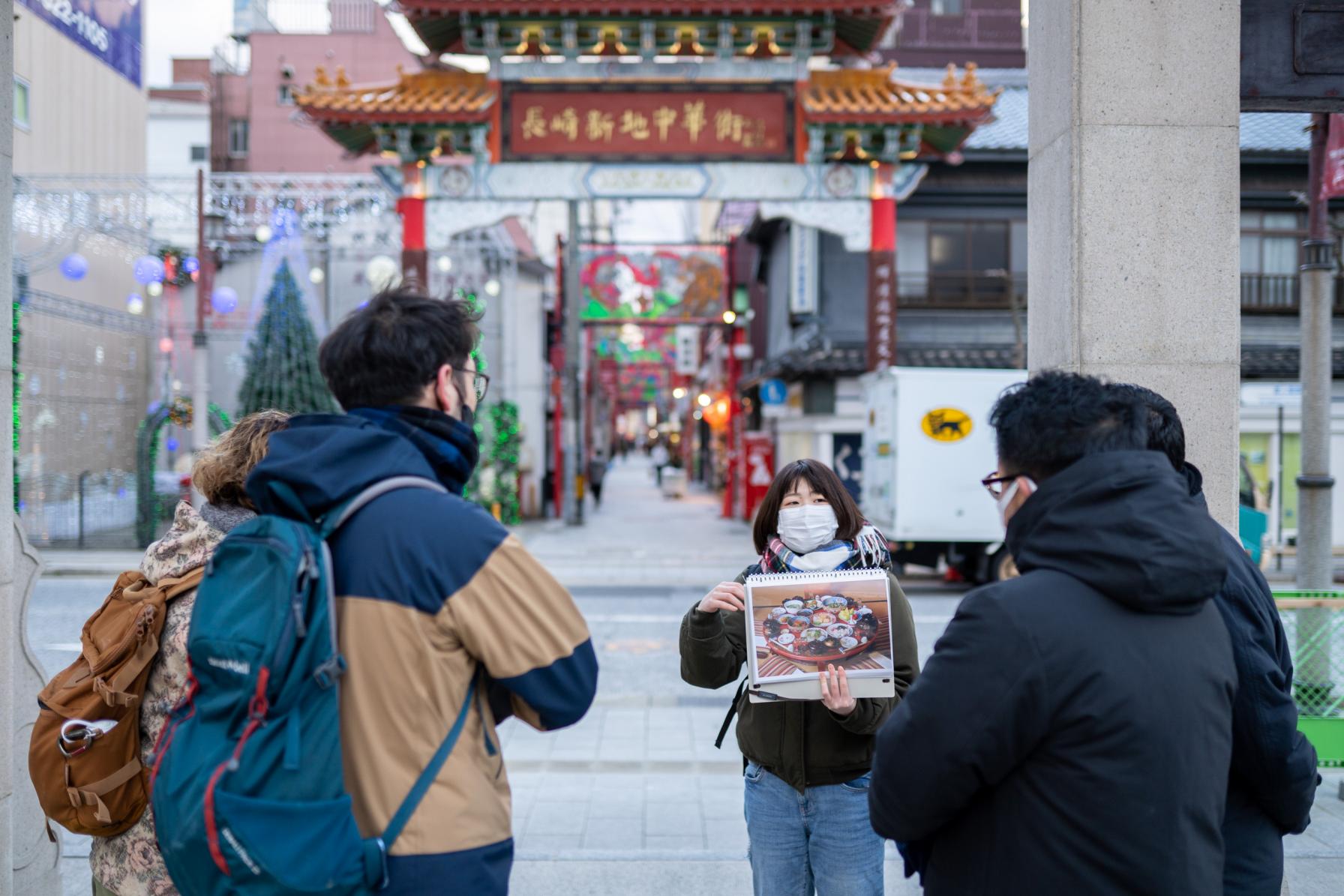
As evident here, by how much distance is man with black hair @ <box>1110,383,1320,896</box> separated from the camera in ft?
7.58

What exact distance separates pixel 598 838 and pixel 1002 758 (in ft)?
12.4

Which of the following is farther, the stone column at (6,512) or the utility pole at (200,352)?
the utility pole at (200,352)

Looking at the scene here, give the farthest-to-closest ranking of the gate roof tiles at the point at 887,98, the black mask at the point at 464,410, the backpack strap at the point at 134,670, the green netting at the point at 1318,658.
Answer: the gate roof tiles at the point at 887,98 → the green netting at the point at 1318,658 → the backpack strap at the point at 134,670 → the black mask at the point at 464,410

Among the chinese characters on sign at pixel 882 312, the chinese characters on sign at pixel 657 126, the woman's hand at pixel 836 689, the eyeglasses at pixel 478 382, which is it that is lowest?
the woman's hand at pixel 836 689

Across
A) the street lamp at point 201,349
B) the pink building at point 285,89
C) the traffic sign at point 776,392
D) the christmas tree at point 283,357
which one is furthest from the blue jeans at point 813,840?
the pink building at point 285,89

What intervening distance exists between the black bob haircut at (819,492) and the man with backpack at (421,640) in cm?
124

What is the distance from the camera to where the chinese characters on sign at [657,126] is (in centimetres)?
1683

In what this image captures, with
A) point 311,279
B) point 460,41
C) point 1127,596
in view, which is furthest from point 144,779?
point 311,279

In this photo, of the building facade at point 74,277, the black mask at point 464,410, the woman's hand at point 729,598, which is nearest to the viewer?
the black mask at point 464,410

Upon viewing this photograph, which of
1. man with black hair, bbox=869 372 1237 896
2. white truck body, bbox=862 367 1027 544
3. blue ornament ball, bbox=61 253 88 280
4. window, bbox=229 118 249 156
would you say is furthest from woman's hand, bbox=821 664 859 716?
window, bbox=229 118 249 156

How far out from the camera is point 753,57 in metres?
17.0

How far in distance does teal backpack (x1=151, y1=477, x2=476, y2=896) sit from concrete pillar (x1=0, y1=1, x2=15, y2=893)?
6.88ft

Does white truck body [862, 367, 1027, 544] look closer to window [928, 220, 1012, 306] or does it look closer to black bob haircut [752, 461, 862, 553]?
window [928, 220, 1012, 306]

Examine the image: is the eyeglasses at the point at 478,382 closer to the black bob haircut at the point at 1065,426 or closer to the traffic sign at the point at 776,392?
the black bob haircut at the point at 1065,426
